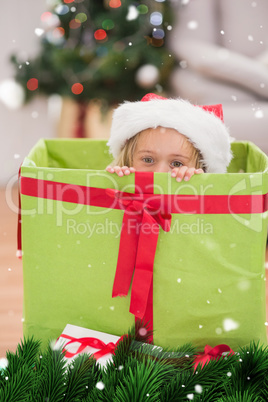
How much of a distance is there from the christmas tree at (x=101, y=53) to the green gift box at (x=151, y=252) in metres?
1.41

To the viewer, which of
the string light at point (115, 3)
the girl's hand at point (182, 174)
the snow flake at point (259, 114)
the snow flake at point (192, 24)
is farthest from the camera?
the snow flake at point (192, 24)

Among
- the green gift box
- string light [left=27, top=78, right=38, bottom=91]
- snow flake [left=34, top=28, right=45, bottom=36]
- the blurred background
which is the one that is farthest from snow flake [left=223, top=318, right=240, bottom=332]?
snow flake [left=34, top=28, right=45, bottom=36]

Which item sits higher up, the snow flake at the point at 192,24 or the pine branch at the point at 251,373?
the snow flake at the point at 192,24

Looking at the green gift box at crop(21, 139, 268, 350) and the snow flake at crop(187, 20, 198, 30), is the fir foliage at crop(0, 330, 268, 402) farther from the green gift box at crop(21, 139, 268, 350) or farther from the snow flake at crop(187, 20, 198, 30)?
the snow flake at crop(187, 20, 198, 30)

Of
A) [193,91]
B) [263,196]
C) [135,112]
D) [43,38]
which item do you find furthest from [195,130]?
[43,38]

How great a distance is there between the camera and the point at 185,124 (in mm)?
1083

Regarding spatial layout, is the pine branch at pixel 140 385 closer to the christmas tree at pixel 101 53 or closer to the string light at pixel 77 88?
the christmas tree at pixel 101 53

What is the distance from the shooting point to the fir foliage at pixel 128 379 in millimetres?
611


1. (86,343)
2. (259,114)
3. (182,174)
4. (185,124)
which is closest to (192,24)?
(259,114)

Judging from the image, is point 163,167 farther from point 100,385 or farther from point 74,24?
point 74,24

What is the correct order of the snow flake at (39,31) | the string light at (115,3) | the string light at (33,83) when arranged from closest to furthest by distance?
the string light at (115,3)
the string light at (33,83)
the snow flake at (39,31)

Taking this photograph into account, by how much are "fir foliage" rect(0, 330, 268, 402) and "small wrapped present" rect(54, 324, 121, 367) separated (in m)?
0.14

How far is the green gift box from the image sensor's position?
32.9 inches

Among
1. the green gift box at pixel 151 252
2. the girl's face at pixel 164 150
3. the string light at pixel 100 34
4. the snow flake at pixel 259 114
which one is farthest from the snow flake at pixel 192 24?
the green gift box at pixel 151 252
